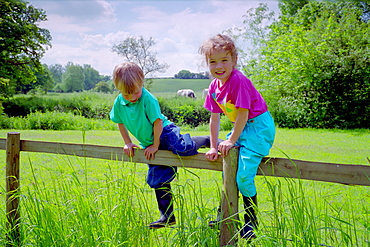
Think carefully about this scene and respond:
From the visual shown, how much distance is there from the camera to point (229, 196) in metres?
2.11

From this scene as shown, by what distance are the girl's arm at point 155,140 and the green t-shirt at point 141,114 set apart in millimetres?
41

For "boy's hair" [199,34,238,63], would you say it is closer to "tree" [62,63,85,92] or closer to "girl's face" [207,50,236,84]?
"girl's face" [207,50,236,84]

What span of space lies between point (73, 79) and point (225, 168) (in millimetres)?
54262

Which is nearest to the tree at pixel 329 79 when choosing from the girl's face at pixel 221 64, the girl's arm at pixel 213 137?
the girl's arm at pixel 213 137

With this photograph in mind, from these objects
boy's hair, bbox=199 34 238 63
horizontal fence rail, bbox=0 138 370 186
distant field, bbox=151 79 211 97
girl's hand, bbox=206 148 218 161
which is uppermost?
distant field, bbox=151 79 211 97

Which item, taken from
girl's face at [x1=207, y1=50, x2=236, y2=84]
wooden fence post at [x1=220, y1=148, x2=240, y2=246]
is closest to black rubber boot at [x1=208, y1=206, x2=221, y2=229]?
wooden fence post at [x1=220, y1=148, x2=240, y2=246]

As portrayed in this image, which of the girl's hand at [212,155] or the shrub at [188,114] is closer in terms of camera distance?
the girl's hand at [212,155]

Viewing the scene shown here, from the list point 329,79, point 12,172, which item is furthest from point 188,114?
point 12,172

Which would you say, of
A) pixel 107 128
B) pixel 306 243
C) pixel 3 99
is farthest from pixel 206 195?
pixel 3 99

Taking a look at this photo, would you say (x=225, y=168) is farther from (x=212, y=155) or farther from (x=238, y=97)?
(x=238, y=97)

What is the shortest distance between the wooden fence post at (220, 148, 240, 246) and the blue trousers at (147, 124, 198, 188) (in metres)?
0.27

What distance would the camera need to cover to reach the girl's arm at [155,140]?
2.36m

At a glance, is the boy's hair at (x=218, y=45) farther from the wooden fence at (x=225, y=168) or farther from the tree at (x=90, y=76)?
the tree at (x=90, y=76)

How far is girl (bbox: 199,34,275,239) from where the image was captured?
2.11 metres
